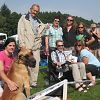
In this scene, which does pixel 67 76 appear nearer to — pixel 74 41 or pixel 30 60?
pixel 74 41

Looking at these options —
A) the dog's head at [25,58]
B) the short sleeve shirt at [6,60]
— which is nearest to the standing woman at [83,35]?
the dog's head at [25,58]

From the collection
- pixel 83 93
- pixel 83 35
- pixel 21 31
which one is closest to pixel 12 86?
pixel 83 93

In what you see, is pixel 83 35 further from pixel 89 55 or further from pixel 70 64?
pixel 70 64

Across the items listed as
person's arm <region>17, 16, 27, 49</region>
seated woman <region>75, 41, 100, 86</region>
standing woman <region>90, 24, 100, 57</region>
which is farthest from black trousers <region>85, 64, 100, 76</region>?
standing woman <region>90, 24, 100, 57</region>

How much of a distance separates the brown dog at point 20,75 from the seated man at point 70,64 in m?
2.24

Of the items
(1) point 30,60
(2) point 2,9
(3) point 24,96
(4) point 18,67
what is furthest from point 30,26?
(2) point 2,9

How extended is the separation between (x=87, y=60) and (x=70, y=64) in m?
0.55

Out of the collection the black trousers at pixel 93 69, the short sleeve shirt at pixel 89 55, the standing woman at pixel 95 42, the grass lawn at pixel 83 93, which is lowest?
the grass lawn at pixel 83 93

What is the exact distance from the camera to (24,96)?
5797 mm

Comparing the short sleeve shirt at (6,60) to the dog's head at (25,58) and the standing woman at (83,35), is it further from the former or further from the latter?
the standing woman at (83,35)

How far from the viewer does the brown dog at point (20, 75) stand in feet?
18.6

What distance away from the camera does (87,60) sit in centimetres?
973

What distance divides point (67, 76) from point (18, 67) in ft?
11.0

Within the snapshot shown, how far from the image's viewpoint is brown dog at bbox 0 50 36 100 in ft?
18.6
